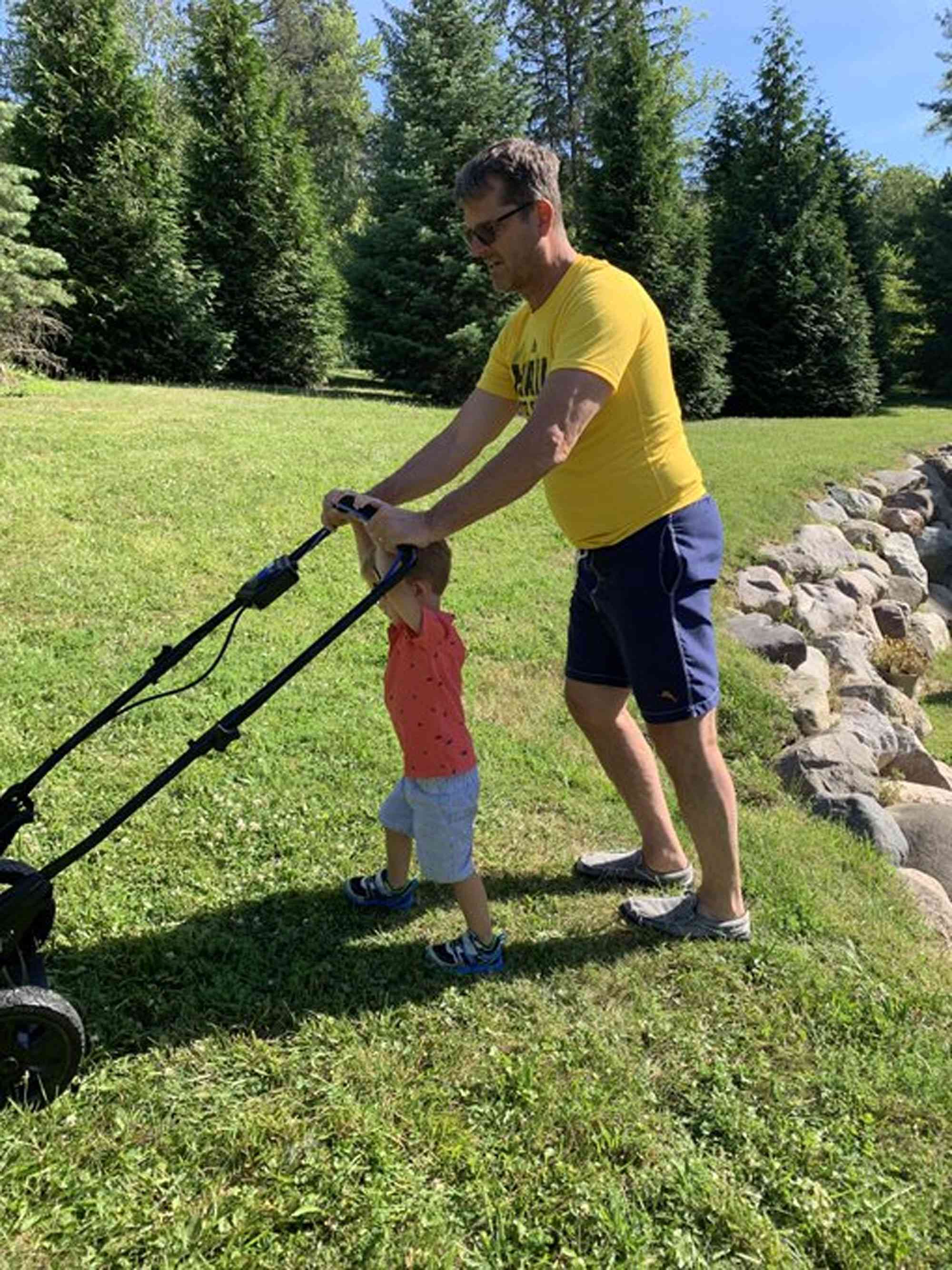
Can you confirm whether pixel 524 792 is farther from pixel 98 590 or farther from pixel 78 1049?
pixel 98 590

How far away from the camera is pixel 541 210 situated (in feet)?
8.23

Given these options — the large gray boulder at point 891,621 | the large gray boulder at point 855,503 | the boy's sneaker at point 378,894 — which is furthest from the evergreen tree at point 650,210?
the boy's sneaker at point 378,894

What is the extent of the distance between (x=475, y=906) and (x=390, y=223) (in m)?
16.0

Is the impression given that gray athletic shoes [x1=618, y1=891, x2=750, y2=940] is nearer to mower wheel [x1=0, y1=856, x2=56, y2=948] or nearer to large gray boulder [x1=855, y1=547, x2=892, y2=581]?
mower wheel [x1=0, y1=856, x2=56, y2=948]

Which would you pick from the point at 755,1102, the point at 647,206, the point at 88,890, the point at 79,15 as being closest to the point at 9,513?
the point at 88,890

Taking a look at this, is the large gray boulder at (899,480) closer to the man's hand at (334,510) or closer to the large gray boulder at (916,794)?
the large gray boulder at (916,794)

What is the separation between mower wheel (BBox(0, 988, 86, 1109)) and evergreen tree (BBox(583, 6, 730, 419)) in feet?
58.5

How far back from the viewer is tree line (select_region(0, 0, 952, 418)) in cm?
1470

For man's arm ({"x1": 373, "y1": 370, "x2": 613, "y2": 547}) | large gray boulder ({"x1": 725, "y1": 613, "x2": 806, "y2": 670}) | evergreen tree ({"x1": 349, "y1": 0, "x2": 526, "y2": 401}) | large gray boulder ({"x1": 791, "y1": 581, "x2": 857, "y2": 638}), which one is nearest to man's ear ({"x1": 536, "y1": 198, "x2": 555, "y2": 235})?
man's arm ({"x1": 373, "y1": 370, "x2": 613, "y2": 547})

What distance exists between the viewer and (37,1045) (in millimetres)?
2191

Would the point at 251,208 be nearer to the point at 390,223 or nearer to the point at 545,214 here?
the point at 390,223

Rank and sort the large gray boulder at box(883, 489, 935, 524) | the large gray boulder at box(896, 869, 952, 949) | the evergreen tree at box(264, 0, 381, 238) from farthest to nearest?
the evergreen tree at box(264, 0, 381, 238) < the large gray boulder at box(883, 489, 935, 524) < the large gray boulder at box(896, 869, 952, 949)

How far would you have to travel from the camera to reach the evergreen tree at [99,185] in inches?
575

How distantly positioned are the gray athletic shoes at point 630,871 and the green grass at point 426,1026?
0.27ft
